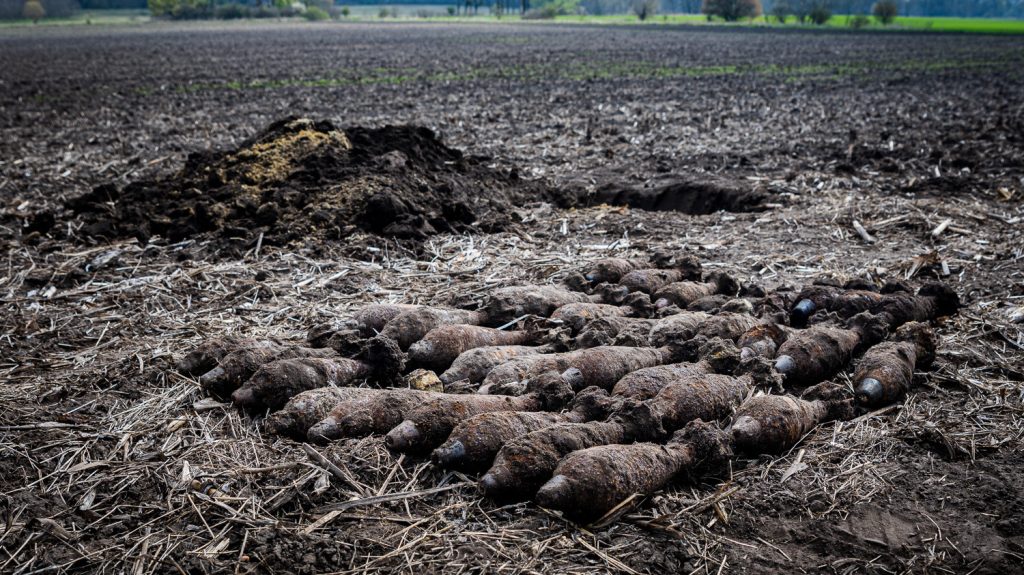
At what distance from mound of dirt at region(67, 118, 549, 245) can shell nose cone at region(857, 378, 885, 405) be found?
482cm

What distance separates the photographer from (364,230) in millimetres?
8219

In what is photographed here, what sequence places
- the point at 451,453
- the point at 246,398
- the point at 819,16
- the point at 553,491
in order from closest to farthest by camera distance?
the point at 553,491
the point at 451,453
the point at 246,398
the point at 819,16

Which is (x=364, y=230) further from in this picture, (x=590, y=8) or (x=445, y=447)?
(x=590, y=8)

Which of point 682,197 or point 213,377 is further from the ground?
point 682,197

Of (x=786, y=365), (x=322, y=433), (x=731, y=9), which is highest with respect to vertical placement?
(x=731, y=9)

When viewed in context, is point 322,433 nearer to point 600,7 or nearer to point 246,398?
point 246,398

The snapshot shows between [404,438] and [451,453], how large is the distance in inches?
13.2

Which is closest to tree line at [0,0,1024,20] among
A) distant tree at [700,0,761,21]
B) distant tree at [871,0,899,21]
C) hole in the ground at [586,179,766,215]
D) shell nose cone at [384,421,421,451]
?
distant tree at [700,0,761,21]

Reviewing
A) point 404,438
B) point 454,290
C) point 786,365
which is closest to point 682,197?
point 454,290

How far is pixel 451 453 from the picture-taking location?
3879 mm

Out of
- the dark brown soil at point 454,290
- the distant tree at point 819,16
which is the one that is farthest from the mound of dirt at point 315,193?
the distant tree at point 819,16

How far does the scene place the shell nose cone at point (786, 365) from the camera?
4.88 meters

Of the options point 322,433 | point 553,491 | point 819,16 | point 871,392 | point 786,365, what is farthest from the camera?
point 819,16

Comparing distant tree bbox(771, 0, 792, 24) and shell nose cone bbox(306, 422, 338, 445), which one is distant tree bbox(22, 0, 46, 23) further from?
shell nose cone bbox(306, 422, 338, 445)
